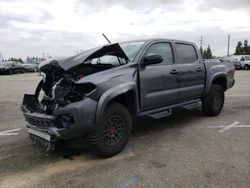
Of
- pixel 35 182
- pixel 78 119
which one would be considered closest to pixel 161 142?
pixel 78 119

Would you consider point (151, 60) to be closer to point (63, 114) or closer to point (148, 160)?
point (148, 160)

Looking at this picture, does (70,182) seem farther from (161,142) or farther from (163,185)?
(161,142)

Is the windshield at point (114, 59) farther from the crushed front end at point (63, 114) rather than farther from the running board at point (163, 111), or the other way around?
the running board at point (163, 111)

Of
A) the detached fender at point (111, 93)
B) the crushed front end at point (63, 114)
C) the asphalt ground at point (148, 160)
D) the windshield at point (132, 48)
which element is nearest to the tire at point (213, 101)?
the asphalt ground at point (148, 160)

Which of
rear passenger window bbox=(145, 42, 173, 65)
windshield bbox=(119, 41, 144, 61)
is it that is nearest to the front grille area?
windshield bbox=(119, 41, 144, 61)

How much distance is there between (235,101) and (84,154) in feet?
22.3

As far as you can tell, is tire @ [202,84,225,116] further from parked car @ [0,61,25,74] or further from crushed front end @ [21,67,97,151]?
parked car @ [0,61,25,74]

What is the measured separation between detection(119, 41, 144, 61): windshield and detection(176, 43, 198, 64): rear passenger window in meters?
1.02

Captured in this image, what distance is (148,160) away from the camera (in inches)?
205

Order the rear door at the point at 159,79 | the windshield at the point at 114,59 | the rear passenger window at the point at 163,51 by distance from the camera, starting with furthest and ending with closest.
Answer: the rear passenger window at the point at 163,51, the rear door at the point at 159,79, the windshield at the point at 114,59

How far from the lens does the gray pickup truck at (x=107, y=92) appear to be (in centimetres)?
499

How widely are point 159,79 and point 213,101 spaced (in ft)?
8.00

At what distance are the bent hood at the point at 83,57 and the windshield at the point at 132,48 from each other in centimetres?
27

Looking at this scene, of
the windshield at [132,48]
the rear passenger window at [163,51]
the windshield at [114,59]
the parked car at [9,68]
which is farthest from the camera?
the parked car at [9,68]
